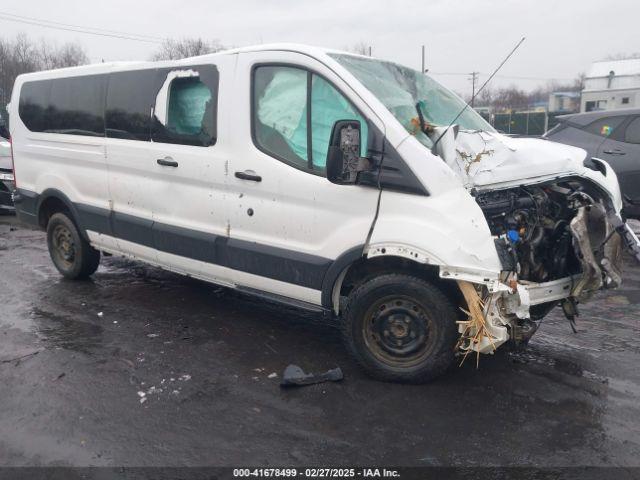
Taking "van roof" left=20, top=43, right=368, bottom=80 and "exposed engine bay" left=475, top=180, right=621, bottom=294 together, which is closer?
"exposed engine bay" left=475, top=180, right=621, bottom=294

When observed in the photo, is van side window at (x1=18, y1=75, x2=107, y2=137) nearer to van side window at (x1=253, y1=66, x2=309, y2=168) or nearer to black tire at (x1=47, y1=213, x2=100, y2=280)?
black tire at (x1=47, y1=213, x2=100, y2=280)

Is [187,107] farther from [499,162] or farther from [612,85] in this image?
[612,85]

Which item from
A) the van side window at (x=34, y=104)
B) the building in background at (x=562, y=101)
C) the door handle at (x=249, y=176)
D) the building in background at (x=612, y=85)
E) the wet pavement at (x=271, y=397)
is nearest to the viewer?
the wet pavement at (x=271, y=397)

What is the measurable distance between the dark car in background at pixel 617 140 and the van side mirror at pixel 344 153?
5.43 m

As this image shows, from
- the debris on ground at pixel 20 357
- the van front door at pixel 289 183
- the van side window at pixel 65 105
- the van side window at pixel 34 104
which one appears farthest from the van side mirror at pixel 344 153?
the van side window at pixel 34 104

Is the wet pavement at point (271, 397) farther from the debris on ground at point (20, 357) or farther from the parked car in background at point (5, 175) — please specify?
the parked car in background at point (5, 175)

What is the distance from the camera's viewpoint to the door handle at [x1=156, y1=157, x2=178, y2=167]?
4.75m

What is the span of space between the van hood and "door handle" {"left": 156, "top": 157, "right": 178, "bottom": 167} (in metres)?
→ 2.24

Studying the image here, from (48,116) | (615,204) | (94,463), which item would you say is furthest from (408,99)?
(48,116)

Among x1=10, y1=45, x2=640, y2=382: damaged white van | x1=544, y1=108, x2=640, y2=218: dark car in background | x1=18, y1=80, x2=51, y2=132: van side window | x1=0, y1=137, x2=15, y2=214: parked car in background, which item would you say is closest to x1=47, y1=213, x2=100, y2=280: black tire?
x1=18, y1=80, x2=51, y2=132: van side window

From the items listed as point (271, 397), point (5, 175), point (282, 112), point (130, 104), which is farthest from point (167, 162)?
point (5, 175)

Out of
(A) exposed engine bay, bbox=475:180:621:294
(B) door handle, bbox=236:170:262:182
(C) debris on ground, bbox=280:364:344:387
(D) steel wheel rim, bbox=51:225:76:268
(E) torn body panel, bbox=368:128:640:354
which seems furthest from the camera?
(D) steel wheel rim, bbox=51:225:76:268

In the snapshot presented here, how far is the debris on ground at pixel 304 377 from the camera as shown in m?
3.84

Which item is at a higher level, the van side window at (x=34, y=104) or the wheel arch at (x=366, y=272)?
the van side window at (x=34, y=104)
